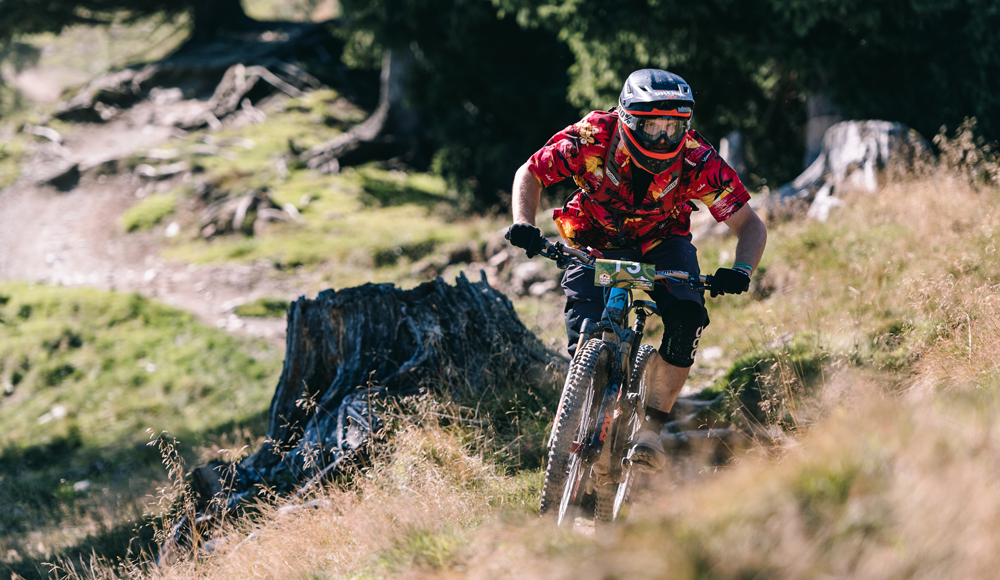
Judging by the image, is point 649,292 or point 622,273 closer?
point 622,273

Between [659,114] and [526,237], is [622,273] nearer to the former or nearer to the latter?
[526,237]

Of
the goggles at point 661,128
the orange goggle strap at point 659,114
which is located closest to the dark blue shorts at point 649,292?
the goggles at point 661,128

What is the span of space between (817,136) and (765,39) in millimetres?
1903

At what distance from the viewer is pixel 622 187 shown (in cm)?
375

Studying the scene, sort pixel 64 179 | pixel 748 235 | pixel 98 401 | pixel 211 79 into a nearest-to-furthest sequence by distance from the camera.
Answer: pixel 748 235 → pixel 98 401 → pixel 64 179 → pixel 211 79

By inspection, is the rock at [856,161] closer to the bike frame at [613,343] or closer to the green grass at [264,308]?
the bike frame at [613,343]

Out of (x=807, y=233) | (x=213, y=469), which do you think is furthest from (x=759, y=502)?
(x=807, y=233)

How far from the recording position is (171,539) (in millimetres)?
4074

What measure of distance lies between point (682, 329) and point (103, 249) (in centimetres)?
1556

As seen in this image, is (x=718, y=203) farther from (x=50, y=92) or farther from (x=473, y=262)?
(x=50, y=92)

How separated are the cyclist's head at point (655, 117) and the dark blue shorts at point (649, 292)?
600mm

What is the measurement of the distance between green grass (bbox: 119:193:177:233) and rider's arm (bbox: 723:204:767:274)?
15.7m

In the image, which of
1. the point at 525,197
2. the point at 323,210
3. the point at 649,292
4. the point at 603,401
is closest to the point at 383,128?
the point at 323,210

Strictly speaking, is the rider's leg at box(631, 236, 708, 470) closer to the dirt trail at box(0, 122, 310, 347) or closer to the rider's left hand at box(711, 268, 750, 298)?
the rider's left hand at box(711, 268, 750, 298)
